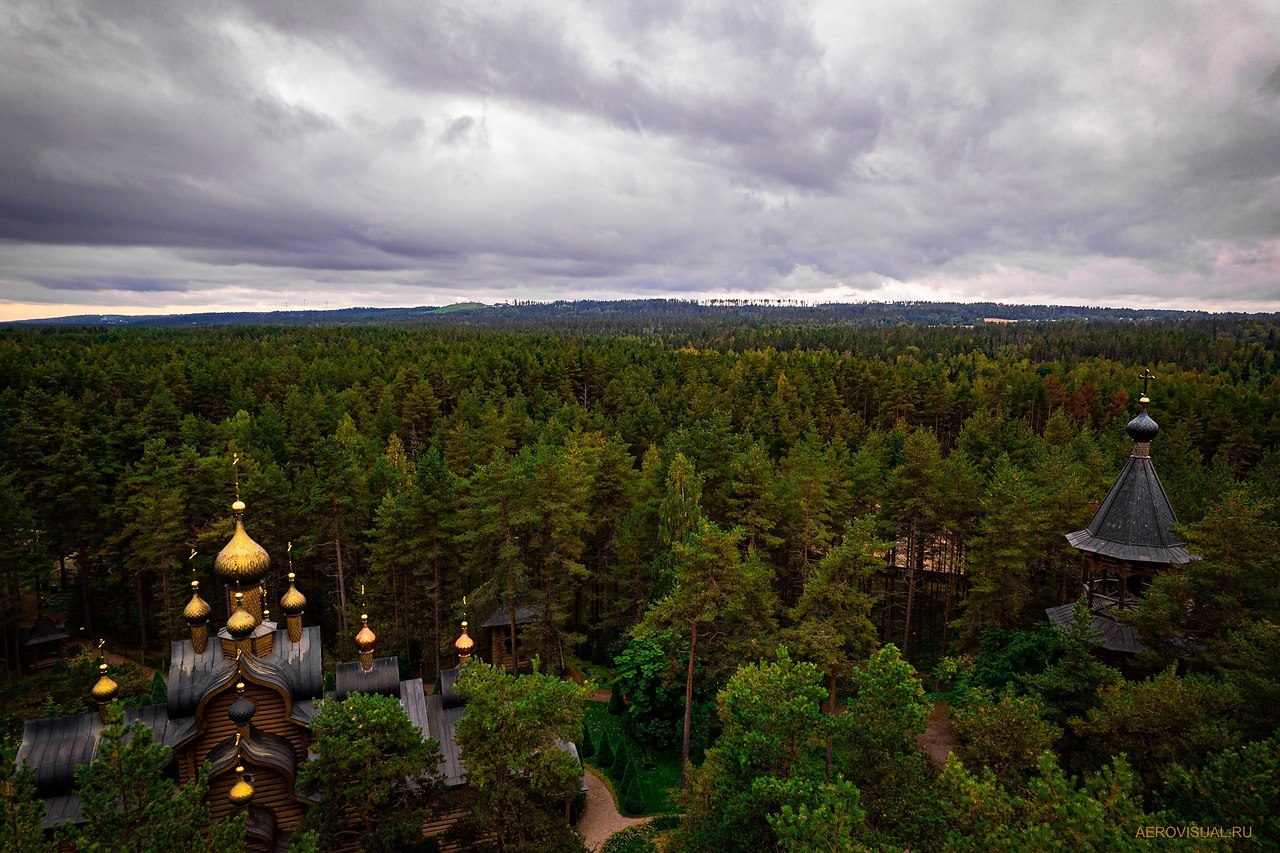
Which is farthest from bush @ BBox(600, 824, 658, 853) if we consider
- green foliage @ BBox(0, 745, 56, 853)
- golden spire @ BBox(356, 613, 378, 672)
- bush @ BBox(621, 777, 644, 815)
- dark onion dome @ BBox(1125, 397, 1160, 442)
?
dark onion dome @ BBox(1125, 397, 1160, 442)

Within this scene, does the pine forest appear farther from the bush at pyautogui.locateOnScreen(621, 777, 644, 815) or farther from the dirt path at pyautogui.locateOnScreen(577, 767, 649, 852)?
the dirt path at pyautogui.locateOnScreen(577, 767, 649, 852)


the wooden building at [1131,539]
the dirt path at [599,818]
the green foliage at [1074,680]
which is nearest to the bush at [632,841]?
the dirt path at [599,818]

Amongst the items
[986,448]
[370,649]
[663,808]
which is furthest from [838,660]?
[986,448]

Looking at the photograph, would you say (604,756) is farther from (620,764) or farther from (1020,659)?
(1020,659)

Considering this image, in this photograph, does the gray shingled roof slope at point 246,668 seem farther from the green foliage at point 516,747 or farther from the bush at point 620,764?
the bush at point 620,764

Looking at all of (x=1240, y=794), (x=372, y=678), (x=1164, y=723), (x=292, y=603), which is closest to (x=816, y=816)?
(x=1240, y=794)

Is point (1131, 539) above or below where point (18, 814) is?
above
